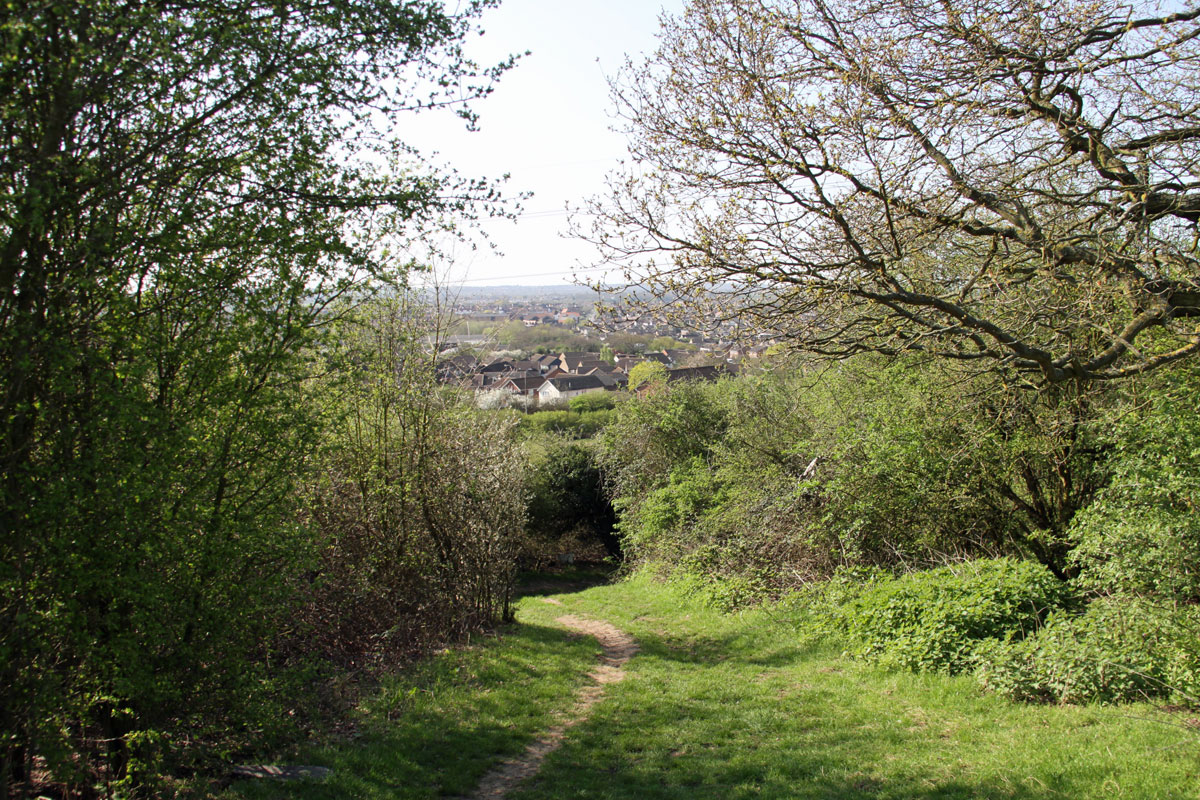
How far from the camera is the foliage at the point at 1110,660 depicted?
5.71 metres

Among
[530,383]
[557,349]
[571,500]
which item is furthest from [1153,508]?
[557,349]

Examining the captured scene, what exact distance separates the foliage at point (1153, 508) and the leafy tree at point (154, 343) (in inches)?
279

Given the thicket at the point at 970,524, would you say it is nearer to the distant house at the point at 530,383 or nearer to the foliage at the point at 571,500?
the foliage at the point at 571,500

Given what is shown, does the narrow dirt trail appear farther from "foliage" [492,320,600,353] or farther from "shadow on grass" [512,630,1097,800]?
"foliage" [492,320,600,353]

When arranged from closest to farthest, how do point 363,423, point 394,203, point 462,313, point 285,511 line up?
point 285,511 → point 394,203 → point 363,423 → point 462,313

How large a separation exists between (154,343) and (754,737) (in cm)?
596

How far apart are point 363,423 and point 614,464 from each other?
14.1 metres

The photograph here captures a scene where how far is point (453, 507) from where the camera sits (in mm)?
10031

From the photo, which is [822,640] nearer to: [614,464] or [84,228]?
[84,228]

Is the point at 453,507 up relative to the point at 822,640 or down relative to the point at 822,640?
up

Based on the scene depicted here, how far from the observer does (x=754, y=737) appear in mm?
6668

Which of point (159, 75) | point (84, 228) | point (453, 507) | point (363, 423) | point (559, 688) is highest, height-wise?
point (159, 75)

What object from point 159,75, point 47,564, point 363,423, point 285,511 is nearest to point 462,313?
point 363,423

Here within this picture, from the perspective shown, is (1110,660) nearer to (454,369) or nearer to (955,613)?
(955,613)
